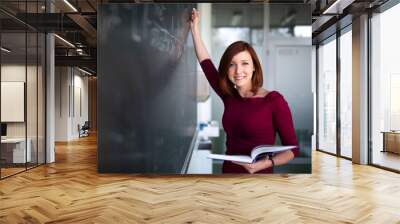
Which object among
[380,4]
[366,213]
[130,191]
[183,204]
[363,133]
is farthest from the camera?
[363,133]

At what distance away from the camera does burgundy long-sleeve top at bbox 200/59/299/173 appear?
17.9 ft

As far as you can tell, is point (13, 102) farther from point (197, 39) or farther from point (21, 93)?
point (197, 39)

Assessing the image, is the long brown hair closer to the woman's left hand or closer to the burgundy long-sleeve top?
the burgundy long-sleeve top

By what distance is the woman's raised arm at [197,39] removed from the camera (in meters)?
5.84

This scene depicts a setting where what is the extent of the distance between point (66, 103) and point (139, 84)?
33.9ft

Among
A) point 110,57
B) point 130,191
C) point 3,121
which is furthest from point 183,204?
point 3,121

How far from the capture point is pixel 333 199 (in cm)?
468

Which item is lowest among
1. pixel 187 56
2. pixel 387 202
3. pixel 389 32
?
pixel 387 202

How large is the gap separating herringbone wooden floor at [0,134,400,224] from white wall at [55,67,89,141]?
8.87 m

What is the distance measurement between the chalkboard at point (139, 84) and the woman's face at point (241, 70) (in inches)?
35.4

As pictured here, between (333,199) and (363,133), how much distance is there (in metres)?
3.72

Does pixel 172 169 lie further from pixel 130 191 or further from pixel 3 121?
pixel 3 121

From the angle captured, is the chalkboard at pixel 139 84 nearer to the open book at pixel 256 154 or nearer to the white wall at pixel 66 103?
the open book at pixel 256 154

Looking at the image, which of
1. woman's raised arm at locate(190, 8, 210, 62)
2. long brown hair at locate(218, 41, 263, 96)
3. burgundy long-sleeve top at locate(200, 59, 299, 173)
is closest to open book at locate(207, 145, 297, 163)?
burgundy long-sleeve top at locate(200, 59, 299, 173)
